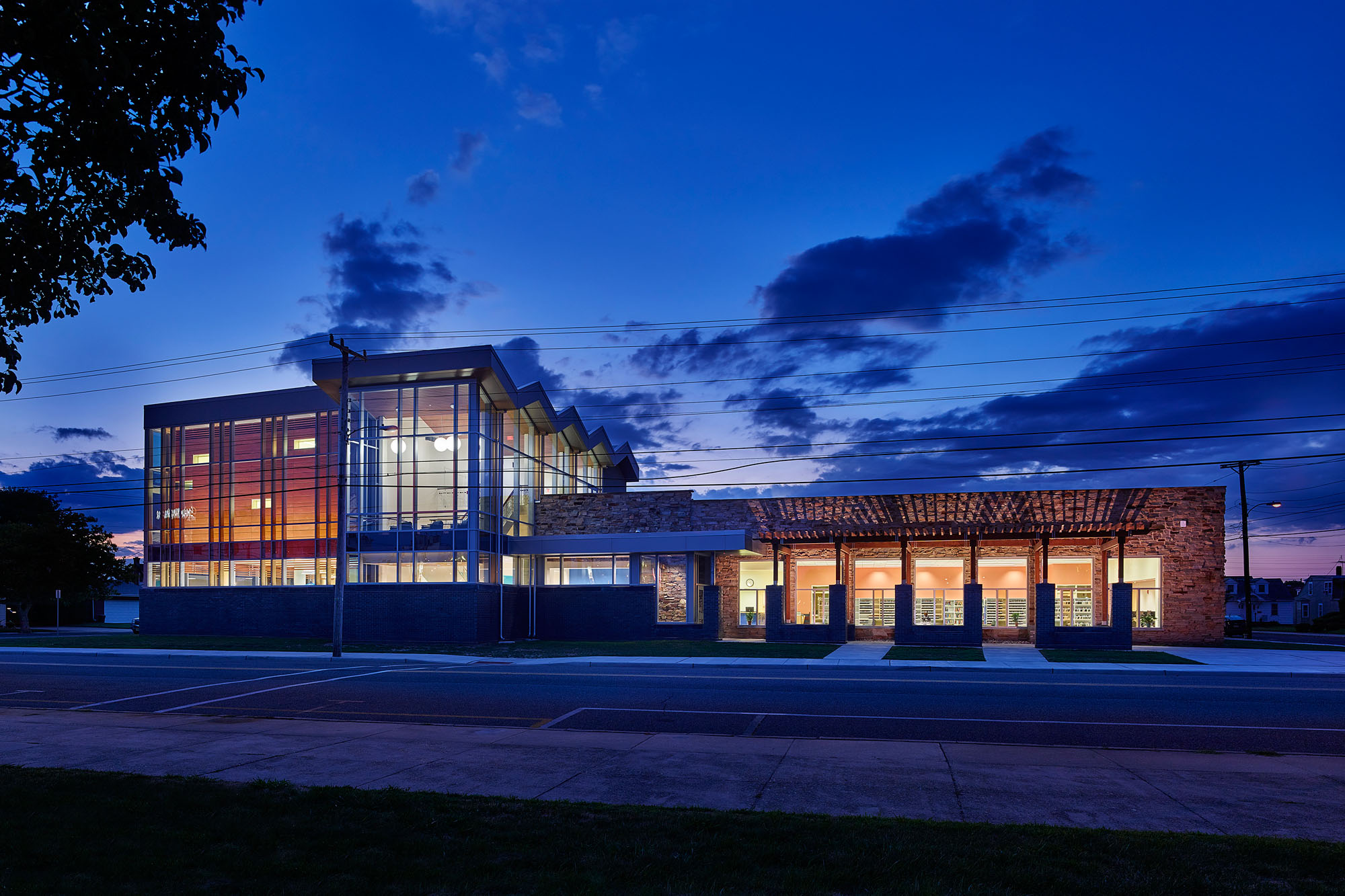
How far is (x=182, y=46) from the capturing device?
8.91 m

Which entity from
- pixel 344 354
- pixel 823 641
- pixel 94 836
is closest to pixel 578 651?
pixel 823 641

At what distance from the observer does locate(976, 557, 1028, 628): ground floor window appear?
1410 inches

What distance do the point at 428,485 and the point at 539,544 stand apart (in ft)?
16.6

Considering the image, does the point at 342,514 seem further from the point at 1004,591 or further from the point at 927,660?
the point at 1004,591

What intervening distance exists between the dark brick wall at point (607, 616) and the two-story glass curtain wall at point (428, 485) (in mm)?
2891

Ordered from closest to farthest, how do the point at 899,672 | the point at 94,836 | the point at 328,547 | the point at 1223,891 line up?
1. the point at 1223,891
2. the point at 94,836
3. the point at 899,672
4. the point at 328,547

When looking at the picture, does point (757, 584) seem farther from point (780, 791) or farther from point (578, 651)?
point (780, 791)

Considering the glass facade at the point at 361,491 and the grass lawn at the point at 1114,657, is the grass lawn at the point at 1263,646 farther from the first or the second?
the glass facade at the point at 361,491

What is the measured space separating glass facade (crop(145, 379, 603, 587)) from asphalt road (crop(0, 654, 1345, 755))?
10.5 m

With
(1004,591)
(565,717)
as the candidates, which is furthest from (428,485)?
(1004,591)

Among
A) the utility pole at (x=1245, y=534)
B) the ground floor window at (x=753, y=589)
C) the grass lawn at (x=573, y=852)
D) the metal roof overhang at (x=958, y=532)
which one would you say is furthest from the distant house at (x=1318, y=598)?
the grass lawn at (x=573, y=852)

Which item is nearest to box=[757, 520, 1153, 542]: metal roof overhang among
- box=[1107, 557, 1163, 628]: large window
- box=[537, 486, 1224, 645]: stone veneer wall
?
box=[537, 486, 1224, 645]: stone veneer wall

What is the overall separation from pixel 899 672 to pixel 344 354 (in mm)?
19445

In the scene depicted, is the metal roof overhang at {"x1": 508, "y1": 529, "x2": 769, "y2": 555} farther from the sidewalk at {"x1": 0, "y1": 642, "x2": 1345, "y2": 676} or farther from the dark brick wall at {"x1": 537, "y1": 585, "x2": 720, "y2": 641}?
the sidewalk at {"x1": 0, "y1": 642, "x2": 1345, "y2": 676}
